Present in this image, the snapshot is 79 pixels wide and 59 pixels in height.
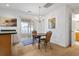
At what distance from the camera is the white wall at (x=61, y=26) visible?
2265mm

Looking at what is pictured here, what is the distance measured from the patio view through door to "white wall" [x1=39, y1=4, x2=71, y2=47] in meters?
0.36

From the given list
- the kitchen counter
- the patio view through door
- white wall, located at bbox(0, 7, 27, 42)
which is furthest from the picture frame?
the kitchen counter

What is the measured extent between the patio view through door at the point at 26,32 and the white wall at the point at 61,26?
14.3 inches

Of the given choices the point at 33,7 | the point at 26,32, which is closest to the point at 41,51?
the point at 26,32

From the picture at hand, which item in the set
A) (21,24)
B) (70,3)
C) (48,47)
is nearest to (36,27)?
(21,24)

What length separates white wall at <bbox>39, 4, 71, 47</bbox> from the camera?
2265mm

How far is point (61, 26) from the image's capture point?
227 cm

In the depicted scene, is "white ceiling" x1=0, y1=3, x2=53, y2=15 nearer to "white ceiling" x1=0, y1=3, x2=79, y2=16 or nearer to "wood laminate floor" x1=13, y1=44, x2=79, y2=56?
"white ceiling" x1=0, y1=3, x2=79, y2=16

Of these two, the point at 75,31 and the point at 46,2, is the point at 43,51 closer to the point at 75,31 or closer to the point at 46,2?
the point at 75,31

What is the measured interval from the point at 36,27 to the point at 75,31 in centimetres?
91

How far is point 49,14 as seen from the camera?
2305 millimetres

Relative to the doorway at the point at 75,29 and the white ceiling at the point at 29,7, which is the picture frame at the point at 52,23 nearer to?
the white ceiling at the point at 29,7

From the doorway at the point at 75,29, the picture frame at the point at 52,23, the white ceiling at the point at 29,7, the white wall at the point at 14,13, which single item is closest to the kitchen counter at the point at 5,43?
the white wall at the point at 14,13

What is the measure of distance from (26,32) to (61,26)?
2.61 ft
